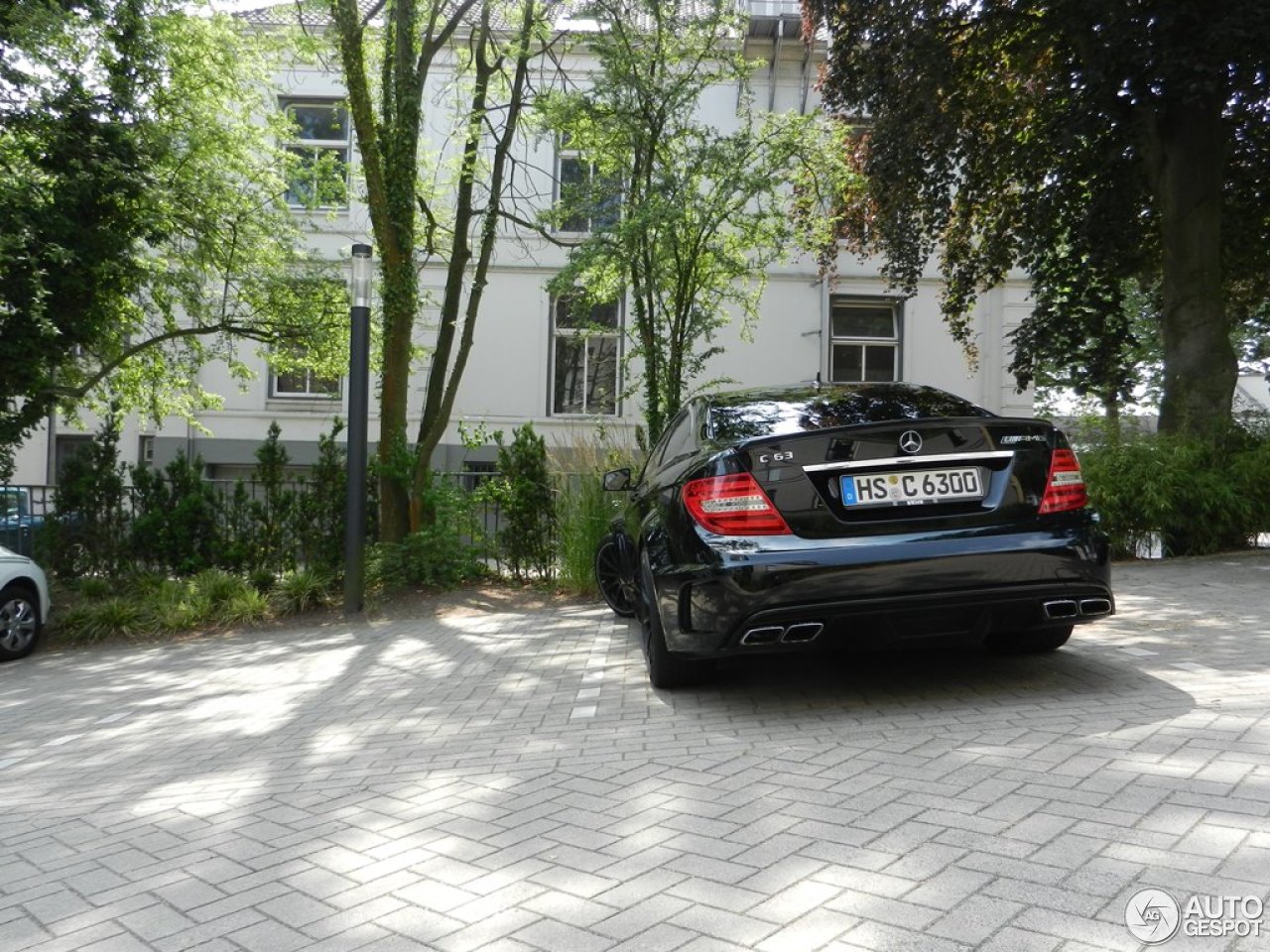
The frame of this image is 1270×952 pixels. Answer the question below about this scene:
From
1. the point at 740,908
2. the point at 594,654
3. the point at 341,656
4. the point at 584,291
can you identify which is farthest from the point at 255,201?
the point at 740,908

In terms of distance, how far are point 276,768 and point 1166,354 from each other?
1095 cm

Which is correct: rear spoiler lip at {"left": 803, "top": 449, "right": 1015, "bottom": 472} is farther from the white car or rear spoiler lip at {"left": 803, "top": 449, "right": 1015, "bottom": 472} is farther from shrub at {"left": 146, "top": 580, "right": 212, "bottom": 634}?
the white car

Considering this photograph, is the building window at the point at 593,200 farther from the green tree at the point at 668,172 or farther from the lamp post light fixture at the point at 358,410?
the lamp post light fixture at the point at 358,410

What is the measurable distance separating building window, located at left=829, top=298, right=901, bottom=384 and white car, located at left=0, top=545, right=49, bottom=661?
1604 cm

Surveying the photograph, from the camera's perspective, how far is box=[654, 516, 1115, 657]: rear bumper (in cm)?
421

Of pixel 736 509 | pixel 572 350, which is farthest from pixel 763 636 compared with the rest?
pixel 572 350

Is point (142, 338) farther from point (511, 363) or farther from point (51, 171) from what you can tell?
point (511, 363)

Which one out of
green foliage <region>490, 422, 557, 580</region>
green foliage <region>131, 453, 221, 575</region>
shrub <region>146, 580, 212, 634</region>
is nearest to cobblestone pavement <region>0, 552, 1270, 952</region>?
shrub <region>146, 580, 212, 634</region>

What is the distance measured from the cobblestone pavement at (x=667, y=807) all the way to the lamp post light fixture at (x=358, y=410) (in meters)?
3.28

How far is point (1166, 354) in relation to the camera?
11.6 metres

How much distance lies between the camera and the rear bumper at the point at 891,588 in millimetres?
4207

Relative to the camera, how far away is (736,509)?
439cm

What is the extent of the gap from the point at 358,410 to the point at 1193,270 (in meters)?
9.35

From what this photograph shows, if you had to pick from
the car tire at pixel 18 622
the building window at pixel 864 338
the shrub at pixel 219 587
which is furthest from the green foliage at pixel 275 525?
the building window at pixel 864 338
